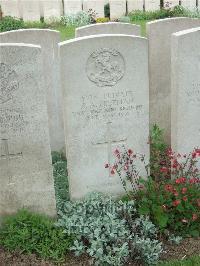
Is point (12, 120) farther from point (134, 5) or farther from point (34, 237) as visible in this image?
point (134, 5)

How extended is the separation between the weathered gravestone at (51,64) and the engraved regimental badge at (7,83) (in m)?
1.79

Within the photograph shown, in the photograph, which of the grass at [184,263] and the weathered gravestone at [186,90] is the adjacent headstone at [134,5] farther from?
the grass at [184,263]

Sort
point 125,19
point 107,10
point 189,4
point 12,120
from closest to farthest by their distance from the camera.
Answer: point 12,120, point 125,19, point 189,4, point 107,10

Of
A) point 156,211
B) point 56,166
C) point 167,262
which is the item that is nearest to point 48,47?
point 56,166

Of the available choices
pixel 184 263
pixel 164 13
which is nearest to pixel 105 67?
pixel 184 263

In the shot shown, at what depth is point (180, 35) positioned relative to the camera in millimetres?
4957

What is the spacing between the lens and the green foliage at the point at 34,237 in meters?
4.83

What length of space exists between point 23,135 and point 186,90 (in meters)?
1.86

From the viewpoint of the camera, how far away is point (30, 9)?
17.9 metres

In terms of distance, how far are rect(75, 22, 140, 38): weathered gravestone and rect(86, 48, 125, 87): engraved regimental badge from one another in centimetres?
151

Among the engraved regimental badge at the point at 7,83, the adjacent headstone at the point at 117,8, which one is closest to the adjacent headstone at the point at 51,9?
the adjacent headstone at the point at 117,8

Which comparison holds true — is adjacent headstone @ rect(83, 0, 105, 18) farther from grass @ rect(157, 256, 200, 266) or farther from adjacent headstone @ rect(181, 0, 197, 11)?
grass @ rect(157, 256, 200, 266)

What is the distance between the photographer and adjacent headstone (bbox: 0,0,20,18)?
18.0 meters

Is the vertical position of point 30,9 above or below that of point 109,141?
above
